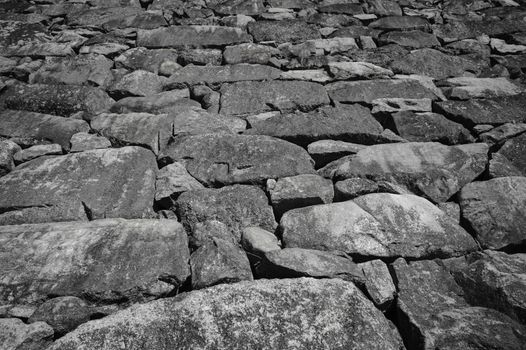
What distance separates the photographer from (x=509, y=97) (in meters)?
3.14

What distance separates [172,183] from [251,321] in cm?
116

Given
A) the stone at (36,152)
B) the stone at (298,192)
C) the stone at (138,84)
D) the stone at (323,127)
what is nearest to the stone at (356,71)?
the stone at (323,127)

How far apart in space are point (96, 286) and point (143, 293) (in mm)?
255

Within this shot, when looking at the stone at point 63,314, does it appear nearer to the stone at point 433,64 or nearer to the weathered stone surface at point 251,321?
the weathered stone surface at point 251,321

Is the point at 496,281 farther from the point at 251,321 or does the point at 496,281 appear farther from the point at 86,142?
the point at 86,142

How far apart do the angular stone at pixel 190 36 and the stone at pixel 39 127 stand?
1.40m

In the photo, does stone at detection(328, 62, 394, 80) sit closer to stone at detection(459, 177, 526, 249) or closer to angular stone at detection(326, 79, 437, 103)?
angular stone at detection(326, 79, 437, 103)

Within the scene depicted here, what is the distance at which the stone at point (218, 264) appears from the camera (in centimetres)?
178

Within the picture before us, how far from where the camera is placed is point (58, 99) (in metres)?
3.14

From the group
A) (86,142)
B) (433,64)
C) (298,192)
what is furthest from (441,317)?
(433,64)

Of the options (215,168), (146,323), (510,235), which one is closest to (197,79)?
(215,168)

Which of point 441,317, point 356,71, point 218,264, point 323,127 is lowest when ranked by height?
point 441,317

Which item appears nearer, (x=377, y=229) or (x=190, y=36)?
(x=377, y=229)

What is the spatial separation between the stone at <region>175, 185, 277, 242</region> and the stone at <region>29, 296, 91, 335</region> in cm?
72
